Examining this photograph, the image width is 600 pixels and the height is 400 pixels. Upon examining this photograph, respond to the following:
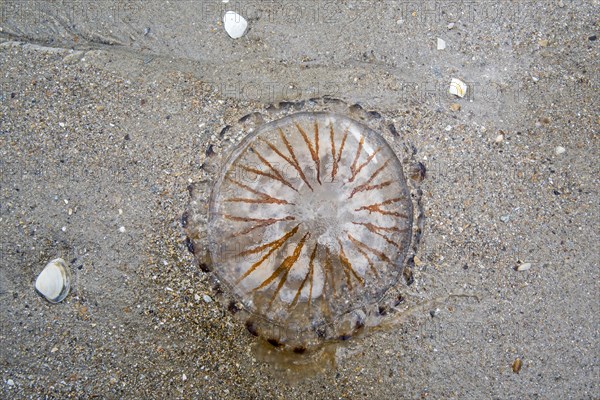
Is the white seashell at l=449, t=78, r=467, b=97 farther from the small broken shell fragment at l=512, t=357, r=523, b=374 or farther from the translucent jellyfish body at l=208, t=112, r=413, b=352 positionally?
the small broken shell fragment at l=512, t=357, r=523, b=374

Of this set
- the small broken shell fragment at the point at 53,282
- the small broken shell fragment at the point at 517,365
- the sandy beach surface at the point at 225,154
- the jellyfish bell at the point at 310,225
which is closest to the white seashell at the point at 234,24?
the sandy beach surface at the point at 225,154

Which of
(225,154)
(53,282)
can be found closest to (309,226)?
(225,154)

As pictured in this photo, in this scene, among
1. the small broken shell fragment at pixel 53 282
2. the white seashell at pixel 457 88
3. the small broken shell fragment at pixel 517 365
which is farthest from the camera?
the white seashell at pixel 457 88

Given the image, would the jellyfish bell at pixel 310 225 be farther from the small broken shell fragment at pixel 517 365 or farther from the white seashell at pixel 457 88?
the small broken shell fragment at pixel 517 365

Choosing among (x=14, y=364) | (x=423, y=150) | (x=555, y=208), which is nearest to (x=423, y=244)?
(x=423, y=150)

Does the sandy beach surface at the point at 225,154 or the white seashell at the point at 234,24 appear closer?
the sandy beach surface at the point at 225,154

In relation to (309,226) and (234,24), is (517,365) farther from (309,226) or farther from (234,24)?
(234,24)

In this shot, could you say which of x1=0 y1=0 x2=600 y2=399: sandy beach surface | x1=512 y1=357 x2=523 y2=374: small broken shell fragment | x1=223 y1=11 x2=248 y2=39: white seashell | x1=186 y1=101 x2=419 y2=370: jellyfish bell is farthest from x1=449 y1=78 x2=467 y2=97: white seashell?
x1=512 y1=357 x2=523 y2=374: small broken shell fragment
